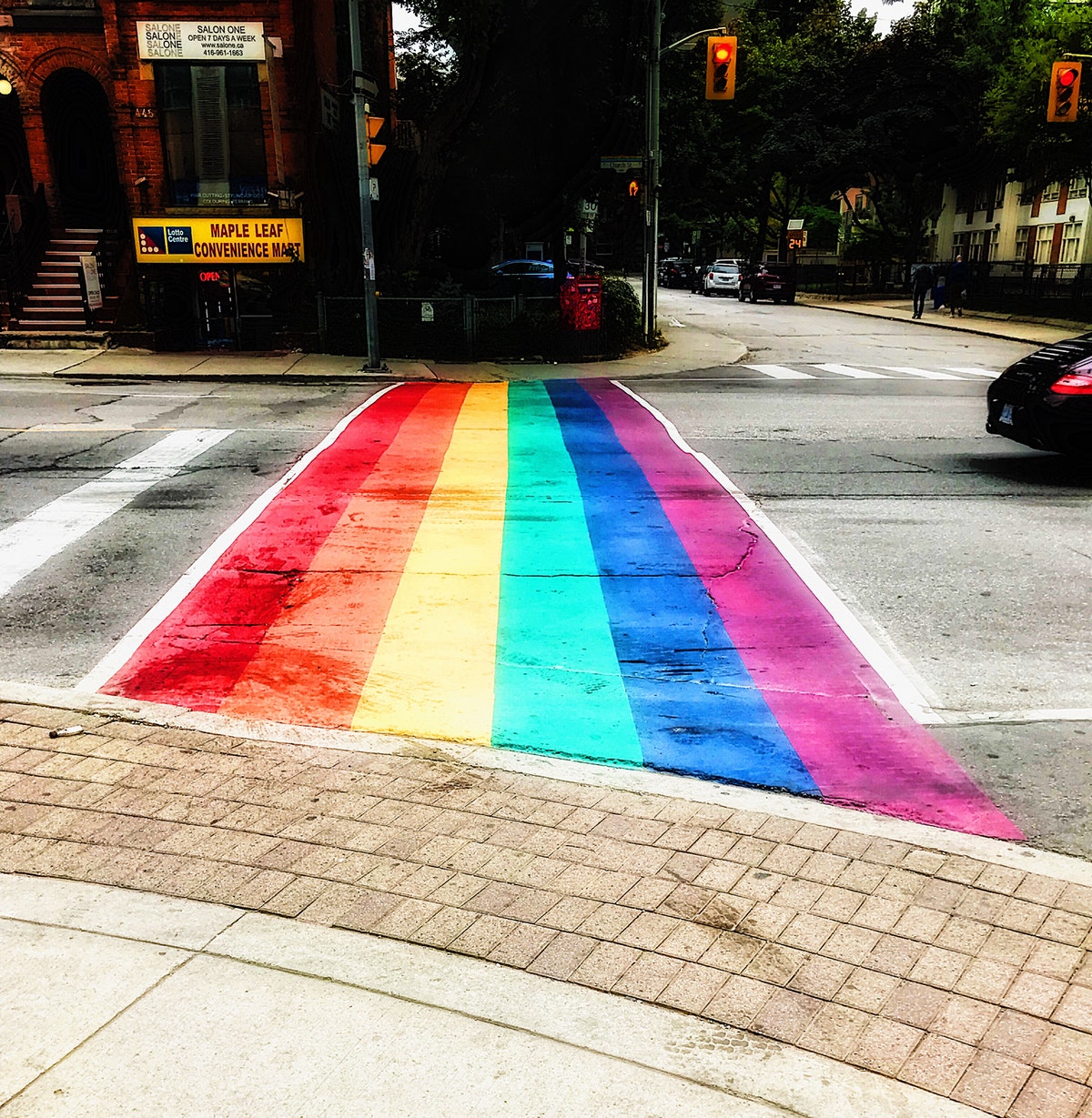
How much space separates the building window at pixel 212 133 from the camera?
21.6 metres

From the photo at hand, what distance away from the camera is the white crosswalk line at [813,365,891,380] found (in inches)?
781

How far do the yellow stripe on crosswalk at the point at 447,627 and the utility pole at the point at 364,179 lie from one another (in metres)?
9.27

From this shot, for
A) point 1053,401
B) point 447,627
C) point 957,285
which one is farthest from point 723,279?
point 447,627

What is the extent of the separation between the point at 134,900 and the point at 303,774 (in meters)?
1.08

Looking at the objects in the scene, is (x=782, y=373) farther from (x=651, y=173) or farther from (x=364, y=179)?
(x=364, y=179)

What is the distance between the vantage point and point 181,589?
7.52 meters

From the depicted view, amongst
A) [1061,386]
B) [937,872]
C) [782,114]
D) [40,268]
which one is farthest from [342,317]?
[782,114]

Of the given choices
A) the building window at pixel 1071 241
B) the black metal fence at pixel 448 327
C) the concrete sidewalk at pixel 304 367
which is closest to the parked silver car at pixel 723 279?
the building window at pixel 1071 241

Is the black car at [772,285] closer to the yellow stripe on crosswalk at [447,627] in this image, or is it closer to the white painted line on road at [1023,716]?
the yellow stripe on crosswalk at [447,627]

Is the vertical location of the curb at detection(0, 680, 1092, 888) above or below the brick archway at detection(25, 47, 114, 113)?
below

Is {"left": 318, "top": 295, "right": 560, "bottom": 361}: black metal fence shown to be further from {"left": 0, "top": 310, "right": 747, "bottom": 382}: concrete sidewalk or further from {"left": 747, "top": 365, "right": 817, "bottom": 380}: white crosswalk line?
{"left": 747, "top": 365, "right": 817, "bottom": 380}: white crosswalk line

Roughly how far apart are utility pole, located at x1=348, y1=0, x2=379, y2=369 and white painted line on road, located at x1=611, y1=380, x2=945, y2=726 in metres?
10.3

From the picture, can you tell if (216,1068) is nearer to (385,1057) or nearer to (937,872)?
(385,1057)

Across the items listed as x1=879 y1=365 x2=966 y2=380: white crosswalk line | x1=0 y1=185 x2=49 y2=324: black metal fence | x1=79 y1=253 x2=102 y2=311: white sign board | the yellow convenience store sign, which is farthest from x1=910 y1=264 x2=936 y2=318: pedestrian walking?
x1=0 y1=185 x2=49 y2=324: black metal fence
